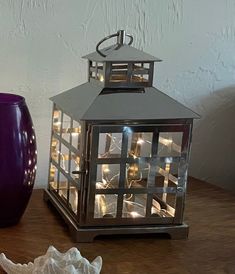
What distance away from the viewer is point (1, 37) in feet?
3.45

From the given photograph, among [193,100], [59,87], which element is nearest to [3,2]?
[59,87]

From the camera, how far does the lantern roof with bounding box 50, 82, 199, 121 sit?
32.8 inches

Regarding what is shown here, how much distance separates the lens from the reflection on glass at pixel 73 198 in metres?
A: 0.91

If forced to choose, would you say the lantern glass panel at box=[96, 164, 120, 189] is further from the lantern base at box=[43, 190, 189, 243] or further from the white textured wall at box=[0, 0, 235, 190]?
the white textured wall at box=[0, 0, 235, 190]

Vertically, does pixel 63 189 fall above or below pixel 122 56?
below

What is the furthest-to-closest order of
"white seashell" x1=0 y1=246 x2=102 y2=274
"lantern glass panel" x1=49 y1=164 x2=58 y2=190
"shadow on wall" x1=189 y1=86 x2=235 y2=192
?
1. "shadow on wall" x1=189 y1=86 x2=235 y2=192
2. "lantern glass panel" x1=49 y1=164 x2=58 y2=190
3. "white seashell" x1=0 y1=246 x2=102 y2=274

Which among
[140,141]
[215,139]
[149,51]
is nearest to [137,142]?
[140,141]

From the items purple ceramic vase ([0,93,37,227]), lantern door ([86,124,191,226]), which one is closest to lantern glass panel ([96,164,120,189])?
lantern door ([86,124,191,226])

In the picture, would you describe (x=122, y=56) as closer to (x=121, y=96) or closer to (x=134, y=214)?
(x=121, y=96)

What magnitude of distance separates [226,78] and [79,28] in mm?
360

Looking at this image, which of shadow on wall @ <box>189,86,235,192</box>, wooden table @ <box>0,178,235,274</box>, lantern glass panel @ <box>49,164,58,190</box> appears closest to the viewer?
wooden table @ <box>0,178,235,274</box>

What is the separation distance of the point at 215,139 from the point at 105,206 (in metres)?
0.46

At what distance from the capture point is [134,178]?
0.94m

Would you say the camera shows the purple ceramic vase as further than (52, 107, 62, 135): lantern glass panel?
No
